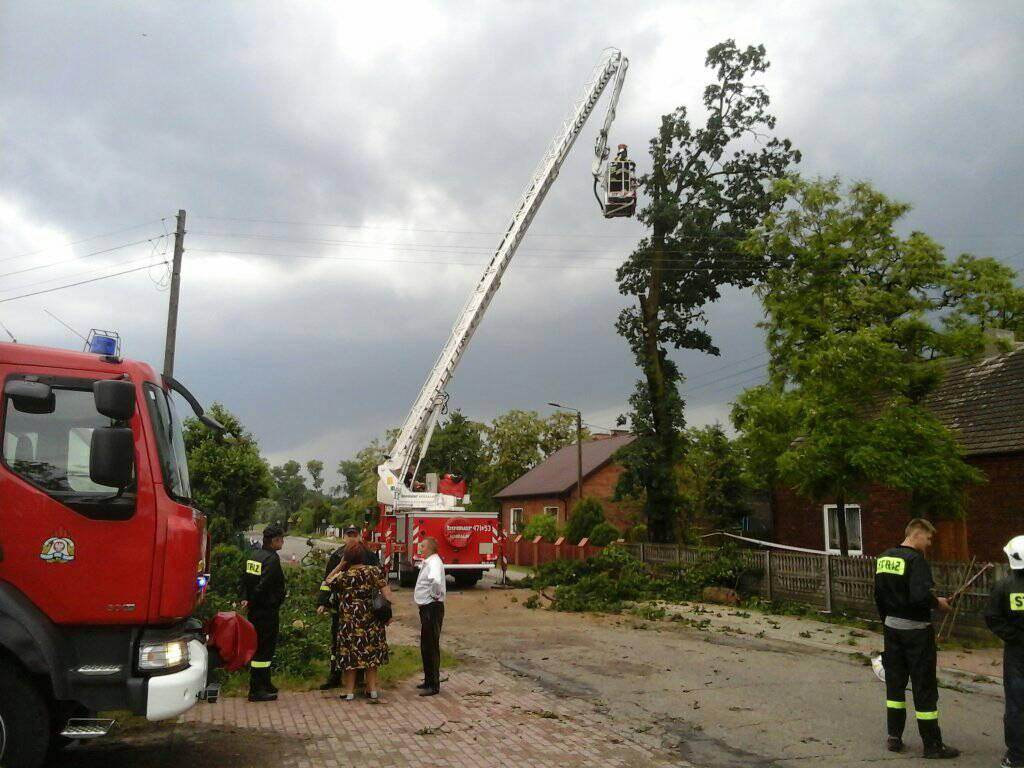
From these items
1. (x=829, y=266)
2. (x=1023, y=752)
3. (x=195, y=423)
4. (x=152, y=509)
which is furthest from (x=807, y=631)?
(x=195, y=423)

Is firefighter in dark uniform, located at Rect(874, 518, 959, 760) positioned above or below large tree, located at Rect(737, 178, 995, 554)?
below

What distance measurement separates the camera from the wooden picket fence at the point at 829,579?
13.2 meters

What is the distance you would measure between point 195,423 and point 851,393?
14211 millimetres

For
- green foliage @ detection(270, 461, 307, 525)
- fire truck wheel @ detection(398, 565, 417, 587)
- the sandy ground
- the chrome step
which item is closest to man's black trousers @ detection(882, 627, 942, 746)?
the sandy ground

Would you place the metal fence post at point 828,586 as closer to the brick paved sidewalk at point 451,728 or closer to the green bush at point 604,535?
the brick paved sidewalk at point 451,728

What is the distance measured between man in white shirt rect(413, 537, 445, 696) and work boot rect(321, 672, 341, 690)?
907 mm

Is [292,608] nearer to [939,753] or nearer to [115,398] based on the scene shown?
[115,398]

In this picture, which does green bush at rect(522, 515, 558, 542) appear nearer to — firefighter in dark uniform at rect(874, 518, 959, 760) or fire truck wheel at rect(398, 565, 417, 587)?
fire truck wheel at rect(398, 565, 417, 587)

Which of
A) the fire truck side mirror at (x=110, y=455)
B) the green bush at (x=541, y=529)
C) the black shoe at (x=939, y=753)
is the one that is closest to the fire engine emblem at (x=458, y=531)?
the green bush at (x=541, y=529)

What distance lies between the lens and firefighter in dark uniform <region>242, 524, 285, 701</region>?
8414mm

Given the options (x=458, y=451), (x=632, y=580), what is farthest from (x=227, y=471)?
(x=458, y=451)

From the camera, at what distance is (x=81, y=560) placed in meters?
5.32

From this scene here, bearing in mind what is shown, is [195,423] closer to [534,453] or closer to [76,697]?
[76,697]

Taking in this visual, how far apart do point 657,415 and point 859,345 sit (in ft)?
33.9
